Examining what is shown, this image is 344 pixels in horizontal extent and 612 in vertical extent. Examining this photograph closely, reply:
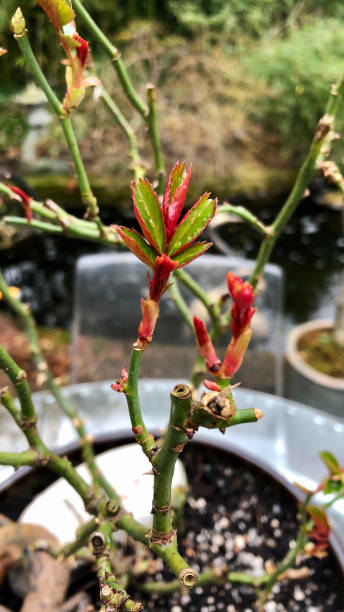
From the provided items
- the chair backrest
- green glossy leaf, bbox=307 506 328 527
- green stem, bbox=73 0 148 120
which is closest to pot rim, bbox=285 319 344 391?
the chair backrest

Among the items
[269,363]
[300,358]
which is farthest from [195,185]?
[269,363]

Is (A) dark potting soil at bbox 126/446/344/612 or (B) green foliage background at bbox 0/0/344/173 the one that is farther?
(B) green foliage background at bbox 0/0/344/173

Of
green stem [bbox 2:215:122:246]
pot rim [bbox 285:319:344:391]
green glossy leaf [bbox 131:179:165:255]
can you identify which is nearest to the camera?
green glossy leaf [bbox 131:179:165:255]

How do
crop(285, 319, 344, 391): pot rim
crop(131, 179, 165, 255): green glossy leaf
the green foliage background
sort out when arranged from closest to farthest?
crop(131, 179, 165, 255): green glossy leaf, crop(285, 319, 344, 391): pot rim, the green foliage background

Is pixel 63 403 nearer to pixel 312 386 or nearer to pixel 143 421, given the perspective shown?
pixel 143 421

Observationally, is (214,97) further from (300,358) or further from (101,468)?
(101,468)

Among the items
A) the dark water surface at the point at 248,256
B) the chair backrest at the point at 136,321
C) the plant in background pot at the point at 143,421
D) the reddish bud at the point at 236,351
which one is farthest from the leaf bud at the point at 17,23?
the dark water surface at the point at 248,256

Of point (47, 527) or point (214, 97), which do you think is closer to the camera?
point (47, 527)

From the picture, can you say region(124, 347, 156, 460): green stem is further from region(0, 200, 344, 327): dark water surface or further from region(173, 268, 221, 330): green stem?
region(0, 200, 344, 327): dark water surface
